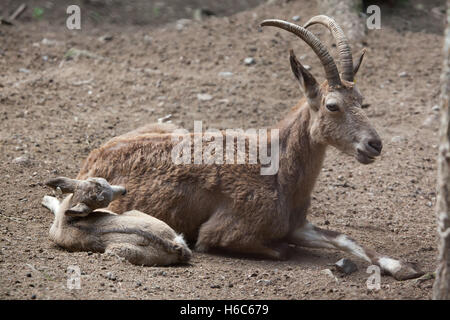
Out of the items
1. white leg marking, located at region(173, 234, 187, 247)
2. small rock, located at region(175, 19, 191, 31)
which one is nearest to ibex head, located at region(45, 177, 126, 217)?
white leg marking, located at region(173, 234, 187, 247)

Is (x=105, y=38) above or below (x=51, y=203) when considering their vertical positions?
above

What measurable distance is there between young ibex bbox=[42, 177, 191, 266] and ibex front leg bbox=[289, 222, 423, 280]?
57.6 inches

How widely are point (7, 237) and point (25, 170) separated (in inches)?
72.2

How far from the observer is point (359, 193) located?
889 cm

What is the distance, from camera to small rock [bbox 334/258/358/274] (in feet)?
21.6

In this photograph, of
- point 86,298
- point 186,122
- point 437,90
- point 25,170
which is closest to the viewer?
point 86,298

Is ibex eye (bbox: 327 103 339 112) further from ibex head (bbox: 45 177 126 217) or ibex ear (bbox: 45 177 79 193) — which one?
ibex ear (bbox: 45 177 79 193)

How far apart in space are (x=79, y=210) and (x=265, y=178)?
2017 mm

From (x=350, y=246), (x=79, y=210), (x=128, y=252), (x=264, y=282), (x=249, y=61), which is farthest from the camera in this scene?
(x=249, y=61)

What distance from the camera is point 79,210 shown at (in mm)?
6387

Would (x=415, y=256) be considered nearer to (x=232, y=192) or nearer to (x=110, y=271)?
(x=232, y=192)

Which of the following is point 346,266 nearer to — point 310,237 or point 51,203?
point 310,237

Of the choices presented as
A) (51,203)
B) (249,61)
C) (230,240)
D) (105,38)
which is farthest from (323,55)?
(105,38)
